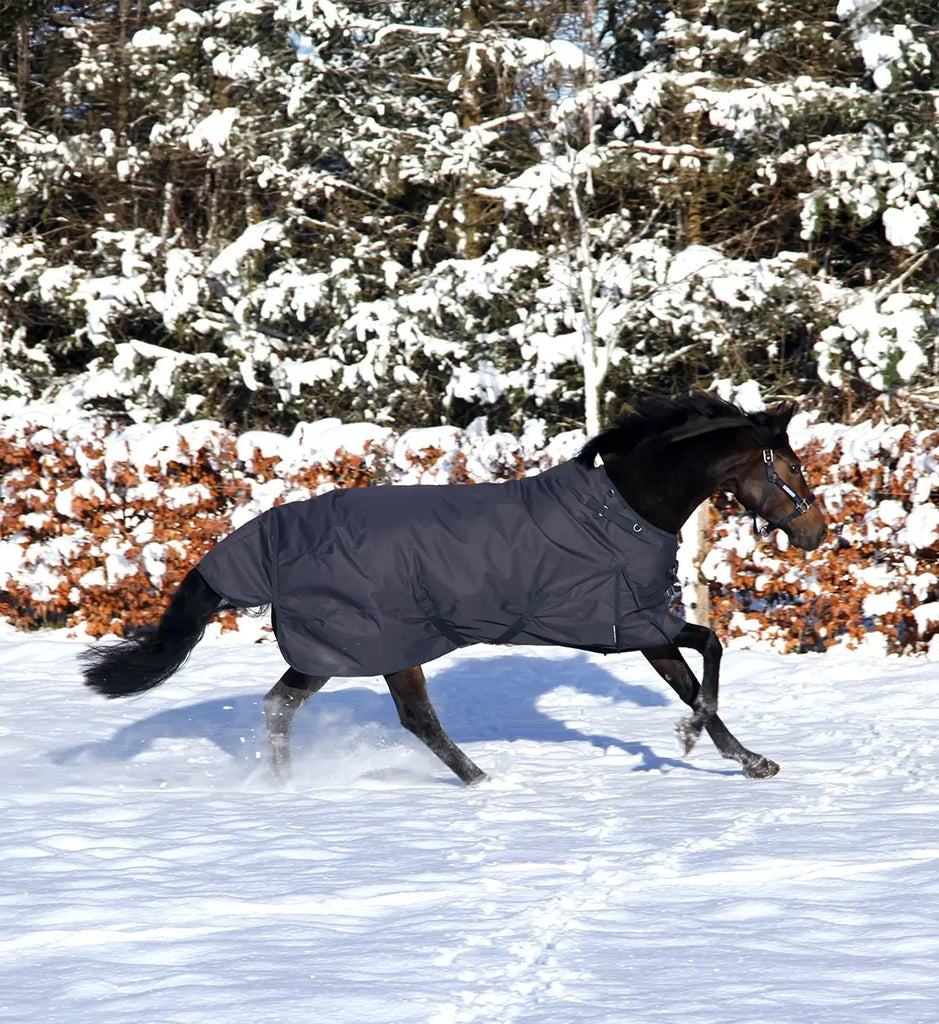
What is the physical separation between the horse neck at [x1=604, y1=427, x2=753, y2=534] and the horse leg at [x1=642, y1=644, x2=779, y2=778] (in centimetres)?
48

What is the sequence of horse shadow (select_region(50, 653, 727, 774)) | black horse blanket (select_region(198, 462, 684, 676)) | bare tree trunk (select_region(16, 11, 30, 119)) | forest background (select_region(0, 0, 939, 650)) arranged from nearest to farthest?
black horse blanket (select_region(198, 462, 684, 676)) < horse shadow (select_region(50, 653, 727, 774)) < forest background (select_region(0, 0, 939, 650)) < bare tree trunk (select_region(16, 11, 30, 119))

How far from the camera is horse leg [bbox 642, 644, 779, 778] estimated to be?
5.00 meters

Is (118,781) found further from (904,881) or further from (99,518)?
(99,518)

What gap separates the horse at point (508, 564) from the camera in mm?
4895


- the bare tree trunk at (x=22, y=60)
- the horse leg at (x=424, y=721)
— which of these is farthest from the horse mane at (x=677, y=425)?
the bare tree trunk at (x=22, y=60)

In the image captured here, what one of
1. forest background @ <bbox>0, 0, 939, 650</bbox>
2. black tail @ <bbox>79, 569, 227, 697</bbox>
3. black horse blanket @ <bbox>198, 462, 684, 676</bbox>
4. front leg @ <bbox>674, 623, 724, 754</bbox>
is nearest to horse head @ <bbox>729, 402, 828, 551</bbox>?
Answer: black horse blanket @ <bbox>198, 462, 684, 676</bbox>

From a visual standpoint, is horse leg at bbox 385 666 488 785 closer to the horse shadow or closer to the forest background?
the horse shadow

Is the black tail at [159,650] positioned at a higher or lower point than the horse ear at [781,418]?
lower

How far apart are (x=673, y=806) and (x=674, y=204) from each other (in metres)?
7.72

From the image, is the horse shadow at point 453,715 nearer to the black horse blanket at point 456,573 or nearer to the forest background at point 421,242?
the black horse blanket at point 456,573

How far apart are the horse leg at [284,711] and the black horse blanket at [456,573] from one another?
0.61 ft

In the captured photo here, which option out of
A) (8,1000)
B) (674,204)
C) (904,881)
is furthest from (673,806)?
(674,204)

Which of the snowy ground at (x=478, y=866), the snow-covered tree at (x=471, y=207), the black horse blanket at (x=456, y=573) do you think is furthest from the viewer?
the snow-covered tree at (x=471, y=207)

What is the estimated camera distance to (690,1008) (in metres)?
2.71
